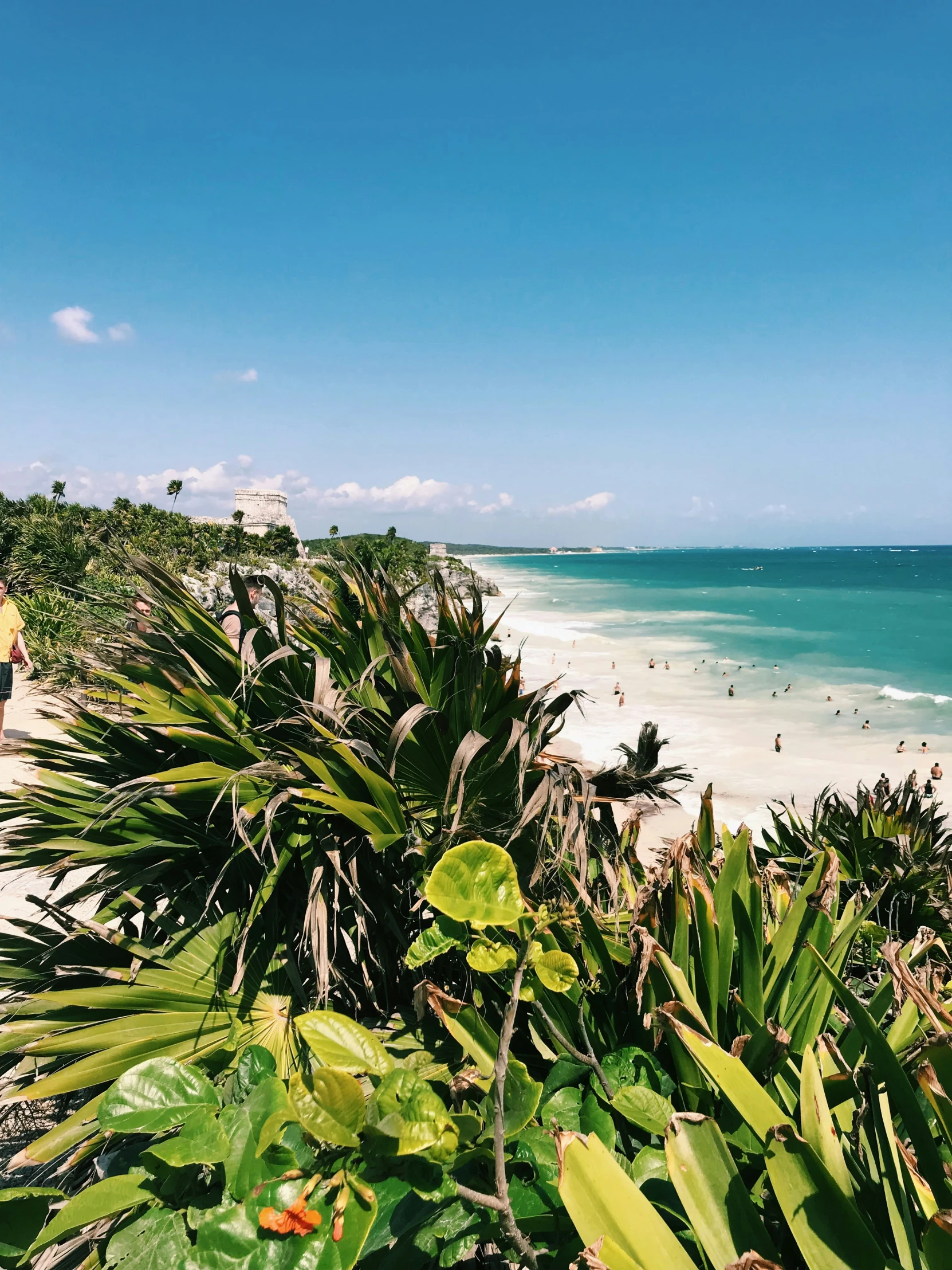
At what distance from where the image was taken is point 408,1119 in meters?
0.81

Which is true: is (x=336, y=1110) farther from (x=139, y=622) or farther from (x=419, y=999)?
(x=139, y=622)

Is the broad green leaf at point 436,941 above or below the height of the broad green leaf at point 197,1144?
above

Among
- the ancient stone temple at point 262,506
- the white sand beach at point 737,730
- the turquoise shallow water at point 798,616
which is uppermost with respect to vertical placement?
the ancient stone temple at point 262,506

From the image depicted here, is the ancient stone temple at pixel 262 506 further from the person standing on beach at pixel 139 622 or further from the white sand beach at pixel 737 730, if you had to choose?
the person standing on beach at pixel 139 622

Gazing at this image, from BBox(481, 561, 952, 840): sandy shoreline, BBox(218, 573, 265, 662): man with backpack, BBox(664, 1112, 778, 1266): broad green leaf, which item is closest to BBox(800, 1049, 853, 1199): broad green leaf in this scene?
BBox(664, 1112, 778, 1266): broad green leaf

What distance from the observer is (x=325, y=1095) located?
81cm

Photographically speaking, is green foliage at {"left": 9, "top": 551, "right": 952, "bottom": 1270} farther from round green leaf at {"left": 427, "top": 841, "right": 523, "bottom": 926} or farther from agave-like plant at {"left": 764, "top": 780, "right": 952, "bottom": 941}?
agave-like plant at {"left": 764, "top": 780, "right": 952, "bottom": 941}

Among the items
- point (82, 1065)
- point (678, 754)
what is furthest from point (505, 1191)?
point (678, 754)

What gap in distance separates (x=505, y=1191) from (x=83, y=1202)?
60 cm

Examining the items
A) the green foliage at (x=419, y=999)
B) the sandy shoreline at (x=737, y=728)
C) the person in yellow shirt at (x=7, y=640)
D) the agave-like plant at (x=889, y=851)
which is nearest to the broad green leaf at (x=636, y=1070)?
the green foliage at (x=419, y=999)

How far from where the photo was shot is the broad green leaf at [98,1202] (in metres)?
0.89

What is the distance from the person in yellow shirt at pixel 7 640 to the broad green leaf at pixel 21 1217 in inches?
290

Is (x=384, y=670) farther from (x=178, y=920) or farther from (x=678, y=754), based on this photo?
(x=678, y=754)

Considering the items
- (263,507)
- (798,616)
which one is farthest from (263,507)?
(798,616)
